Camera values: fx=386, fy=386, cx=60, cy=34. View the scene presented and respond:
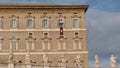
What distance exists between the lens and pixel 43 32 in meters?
74.6

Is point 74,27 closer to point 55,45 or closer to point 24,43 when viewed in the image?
point 55,45

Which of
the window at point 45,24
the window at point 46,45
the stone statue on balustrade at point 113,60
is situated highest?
the window at point 45,24

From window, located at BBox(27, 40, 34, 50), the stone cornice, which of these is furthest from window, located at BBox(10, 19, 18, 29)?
window, located at BBox(27, 40, 34, 50)

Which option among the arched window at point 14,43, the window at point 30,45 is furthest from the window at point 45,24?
the arched window at point 14,43

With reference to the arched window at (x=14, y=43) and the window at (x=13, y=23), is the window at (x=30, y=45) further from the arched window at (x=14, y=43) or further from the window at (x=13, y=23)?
the window at (x=13, y=23)

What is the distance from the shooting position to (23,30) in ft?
244

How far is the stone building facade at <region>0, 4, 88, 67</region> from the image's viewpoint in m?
73.0

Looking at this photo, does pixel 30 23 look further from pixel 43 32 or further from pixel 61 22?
pixel 61 22

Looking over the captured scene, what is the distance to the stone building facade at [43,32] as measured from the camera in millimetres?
73000

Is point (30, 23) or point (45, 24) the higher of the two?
point (30, 23)

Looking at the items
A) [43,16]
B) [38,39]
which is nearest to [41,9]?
[43,16]

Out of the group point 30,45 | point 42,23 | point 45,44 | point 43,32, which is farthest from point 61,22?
point 30,45

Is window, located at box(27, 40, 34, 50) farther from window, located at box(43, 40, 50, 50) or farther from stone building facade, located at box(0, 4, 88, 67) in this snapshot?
window, located at box(43, 40, 50, 50)

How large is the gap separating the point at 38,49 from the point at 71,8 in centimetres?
1043
